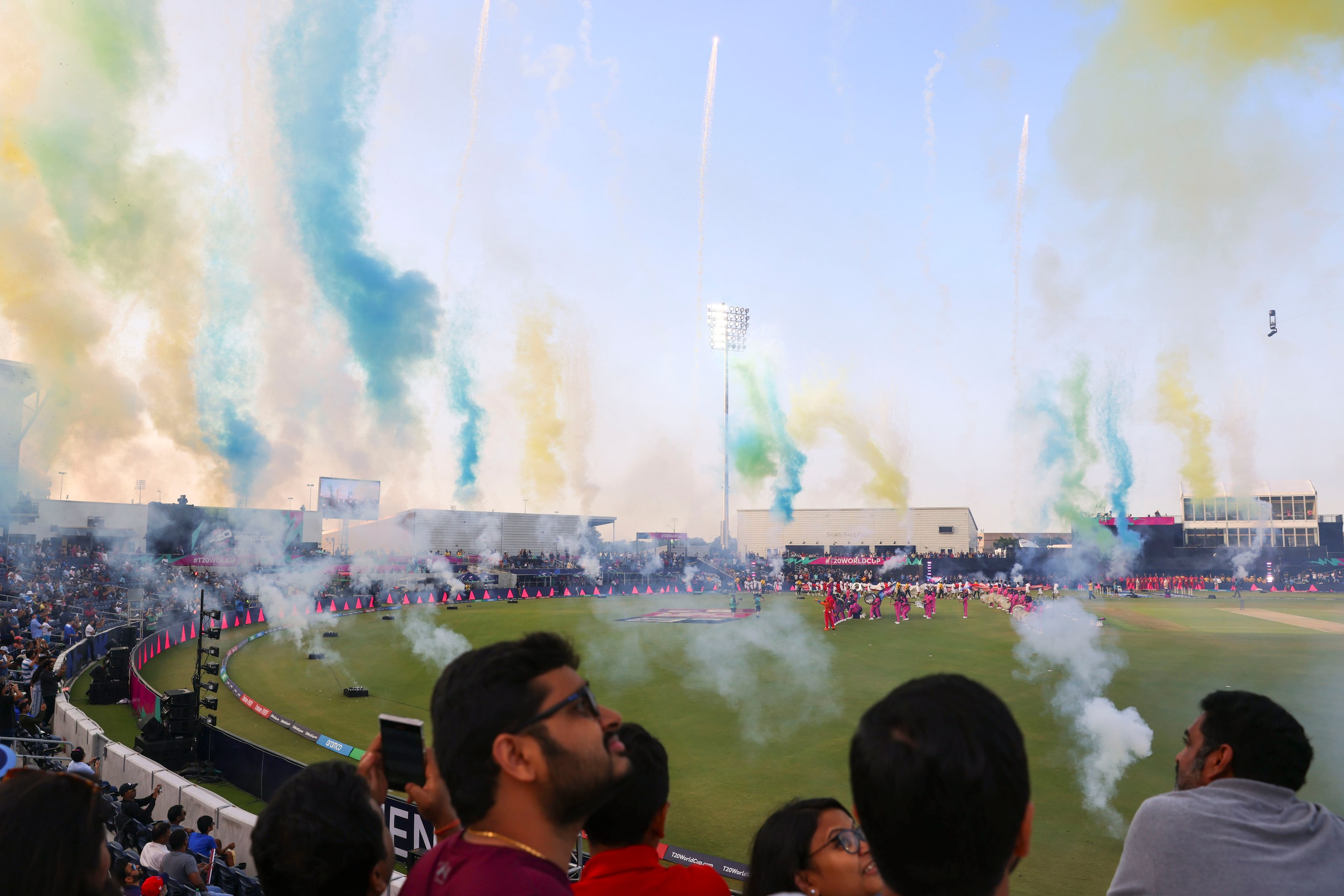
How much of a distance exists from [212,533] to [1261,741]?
7011 centimetres

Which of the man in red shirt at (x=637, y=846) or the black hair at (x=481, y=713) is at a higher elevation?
the black hair at (x=481, y=713)

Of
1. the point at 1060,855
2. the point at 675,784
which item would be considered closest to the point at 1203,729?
the point at 1060,855

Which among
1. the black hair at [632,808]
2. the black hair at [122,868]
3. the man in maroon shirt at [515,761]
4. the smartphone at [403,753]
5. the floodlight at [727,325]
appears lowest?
the black hair at [122,868]

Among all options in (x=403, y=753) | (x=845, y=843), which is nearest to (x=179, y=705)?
(x=403, y=753)

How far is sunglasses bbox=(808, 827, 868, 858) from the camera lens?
260 centimetres

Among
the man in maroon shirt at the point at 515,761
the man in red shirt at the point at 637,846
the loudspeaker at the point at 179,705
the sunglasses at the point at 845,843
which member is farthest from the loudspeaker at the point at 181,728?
the sunglasses at the point at 845,843

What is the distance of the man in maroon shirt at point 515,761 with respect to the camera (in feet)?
6.02

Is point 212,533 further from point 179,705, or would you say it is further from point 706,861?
point 706,861

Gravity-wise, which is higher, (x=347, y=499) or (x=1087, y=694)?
(x=347, y=499)

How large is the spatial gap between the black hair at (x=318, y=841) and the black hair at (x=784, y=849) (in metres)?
1.30

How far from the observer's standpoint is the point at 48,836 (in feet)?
6.59

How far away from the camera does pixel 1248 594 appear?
51312 mm

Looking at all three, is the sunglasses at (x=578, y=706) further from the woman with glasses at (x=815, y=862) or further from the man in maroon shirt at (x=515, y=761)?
the woman with glasses at (x=815, y=862)

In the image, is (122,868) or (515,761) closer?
(515,761)
